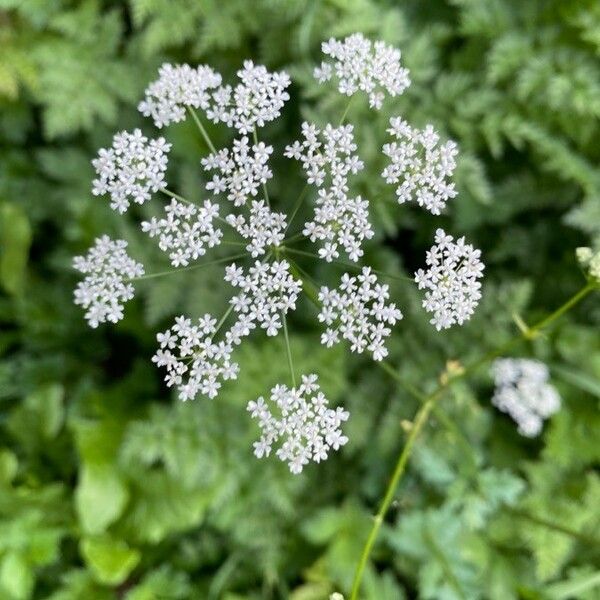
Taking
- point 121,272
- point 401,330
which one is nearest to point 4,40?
point 121,272

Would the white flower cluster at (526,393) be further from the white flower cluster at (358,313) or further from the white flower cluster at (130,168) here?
the white flower cluster at (130,168)

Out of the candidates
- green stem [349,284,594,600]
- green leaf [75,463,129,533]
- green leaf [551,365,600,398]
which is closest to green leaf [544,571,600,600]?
green leaf [551,365,600,398]

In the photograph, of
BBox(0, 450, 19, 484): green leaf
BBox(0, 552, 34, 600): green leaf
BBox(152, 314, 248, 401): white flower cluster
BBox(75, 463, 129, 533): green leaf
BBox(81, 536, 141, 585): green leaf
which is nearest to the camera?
BBox(152, 314, 248, 401): white flower cluster

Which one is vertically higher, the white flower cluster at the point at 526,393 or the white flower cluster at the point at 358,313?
the white flower cluster at the point at 358,313

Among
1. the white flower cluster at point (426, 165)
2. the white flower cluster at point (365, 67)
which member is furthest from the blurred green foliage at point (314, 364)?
the white flower cluster at point (426, 165)

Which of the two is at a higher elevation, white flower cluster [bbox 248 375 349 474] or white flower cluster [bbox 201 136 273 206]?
white flower cluster [bbox 201 136 273 206]

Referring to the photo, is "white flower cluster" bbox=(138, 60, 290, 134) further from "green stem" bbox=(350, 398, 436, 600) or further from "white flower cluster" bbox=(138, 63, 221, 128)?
"green stem" bbox=(350, 398, 436, 600)

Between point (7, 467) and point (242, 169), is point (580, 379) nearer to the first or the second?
point (242, 169)
